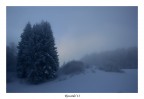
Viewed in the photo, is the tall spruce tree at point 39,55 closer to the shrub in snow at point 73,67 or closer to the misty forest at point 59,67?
the misty forest at point 59,67

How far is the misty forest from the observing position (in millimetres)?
5656

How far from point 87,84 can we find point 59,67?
73 cm

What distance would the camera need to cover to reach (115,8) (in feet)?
18.7

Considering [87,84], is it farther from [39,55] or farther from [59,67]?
[39,55]

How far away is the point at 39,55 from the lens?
18.7ft

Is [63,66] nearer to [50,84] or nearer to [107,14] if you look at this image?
[50,84]

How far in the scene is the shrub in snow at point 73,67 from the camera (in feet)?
18.7

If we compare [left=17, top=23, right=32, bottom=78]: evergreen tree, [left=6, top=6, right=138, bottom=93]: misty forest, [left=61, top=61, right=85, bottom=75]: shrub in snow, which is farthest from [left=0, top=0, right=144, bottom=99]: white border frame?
[left=61, top=61, right=85, bottom=75]: shrub in snow

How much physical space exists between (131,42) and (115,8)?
836 millimetres
